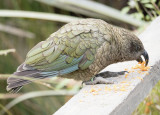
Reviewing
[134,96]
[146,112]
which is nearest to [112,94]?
[134,96]

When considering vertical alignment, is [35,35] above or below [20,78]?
above

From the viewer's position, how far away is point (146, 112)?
351 cm

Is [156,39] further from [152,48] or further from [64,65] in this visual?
[64,65]

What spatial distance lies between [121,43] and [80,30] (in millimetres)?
444

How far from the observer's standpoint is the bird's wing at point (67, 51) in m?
3.18

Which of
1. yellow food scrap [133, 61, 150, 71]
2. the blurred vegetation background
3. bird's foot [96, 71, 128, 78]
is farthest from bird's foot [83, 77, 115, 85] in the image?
the blurred vegetation background

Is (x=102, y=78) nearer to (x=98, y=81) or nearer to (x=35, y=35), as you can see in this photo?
(x=98, y=81)

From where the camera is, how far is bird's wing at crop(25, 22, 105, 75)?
318cm

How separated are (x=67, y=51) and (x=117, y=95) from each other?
2.48 ft

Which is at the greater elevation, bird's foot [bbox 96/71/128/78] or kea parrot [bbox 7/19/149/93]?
kea parrot [bbox 7/19/149/93]

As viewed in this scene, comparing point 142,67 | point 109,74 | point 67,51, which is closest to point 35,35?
point 67,51

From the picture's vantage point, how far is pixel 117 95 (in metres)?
2.62

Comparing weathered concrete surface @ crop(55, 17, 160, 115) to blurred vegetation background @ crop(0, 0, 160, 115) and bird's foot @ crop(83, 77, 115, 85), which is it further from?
blurred vegetation background @ crop(0, 0, 160, 115)

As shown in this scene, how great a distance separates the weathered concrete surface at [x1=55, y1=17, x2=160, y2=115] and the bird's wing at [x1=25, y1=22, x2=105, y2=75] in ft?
1.01
